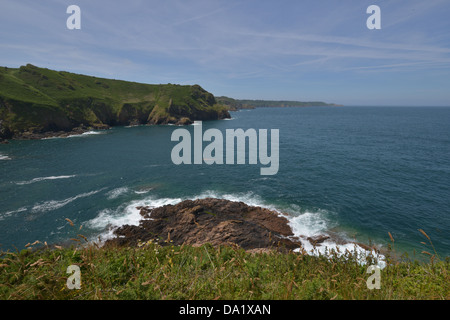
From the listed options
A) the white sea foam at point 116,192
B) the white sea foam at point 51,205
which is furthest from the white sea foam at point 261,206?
the white sea foam at point 51,205

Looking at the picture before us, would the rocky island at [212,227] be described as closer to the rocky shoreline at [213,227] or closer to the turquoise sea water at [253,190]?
the rocky shoreline at [213,227]

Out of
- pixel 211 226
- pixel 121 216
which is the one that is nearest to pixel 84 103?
pixel 121 216

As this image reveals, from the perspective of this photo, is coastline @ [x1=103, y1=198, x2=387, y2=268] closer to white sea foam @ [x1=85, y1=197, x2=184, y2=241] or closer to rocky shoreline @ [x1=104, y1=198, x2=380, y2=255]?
rocky shoreline @ [x1=104, y1=198, x2=380, y2=255]

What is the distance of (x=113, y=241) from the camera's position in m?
21.5

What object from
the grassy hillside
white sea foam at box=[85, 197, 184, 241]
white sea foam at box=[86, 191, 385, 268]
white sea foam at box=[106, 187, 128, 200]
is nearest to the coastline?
white sea foam at box=[86, 191, 385, 268]

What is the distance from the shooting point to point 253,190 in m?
33.6

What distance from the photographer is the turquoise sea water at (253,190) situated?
2359 cm

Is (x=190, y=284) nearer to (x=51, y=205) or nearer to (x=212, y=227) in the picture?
(x=212, y=227)

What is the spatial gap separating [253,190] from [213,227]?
12.9 metres

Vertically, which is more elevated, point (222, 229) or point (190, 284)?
point (190, 284)

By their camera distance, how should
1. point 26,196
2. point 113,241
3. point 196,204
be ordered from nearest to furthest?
point 113,241 < point 196,204 < point 26,196
